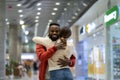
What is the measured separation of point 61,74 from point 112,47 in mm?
9930

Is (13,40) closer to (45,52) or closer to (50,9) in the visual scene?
(50,9)

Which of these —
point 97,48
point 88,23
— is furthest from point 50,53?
point 88,23

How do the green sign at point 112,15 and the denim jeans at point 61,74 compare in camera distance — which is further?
the green sign at point 112,15

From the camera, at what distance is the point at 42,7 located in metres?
18.3

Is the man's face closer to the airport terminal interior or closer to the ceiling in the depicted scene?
the airport terminal interior

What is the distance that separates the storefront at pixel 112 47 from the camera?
12.2 metres

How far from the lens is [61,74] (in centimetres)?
314

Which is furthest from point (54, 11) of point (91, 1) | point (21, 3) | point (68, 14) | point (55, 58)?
point (55, 58)

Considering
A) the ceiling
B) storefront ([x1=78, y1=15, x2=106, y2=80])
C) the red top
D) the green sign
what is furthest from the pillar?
the red top

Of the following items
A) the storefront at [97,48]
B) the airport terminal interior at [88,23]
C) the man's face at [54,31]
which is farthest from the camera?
the storefront at [97,48]

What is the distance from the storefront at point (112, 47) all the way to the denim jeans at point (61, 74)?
336 inches

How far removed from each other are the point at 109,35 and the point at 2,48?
4819 mm

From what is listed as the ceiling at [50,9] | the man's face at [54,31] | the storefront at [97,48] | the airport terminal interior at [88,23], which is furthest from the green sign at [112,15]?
the man's face at [54,31]

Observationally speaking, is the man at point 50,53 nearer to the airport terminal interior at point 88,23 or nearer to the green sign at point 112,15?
the airport terminal interior at point 88,23
